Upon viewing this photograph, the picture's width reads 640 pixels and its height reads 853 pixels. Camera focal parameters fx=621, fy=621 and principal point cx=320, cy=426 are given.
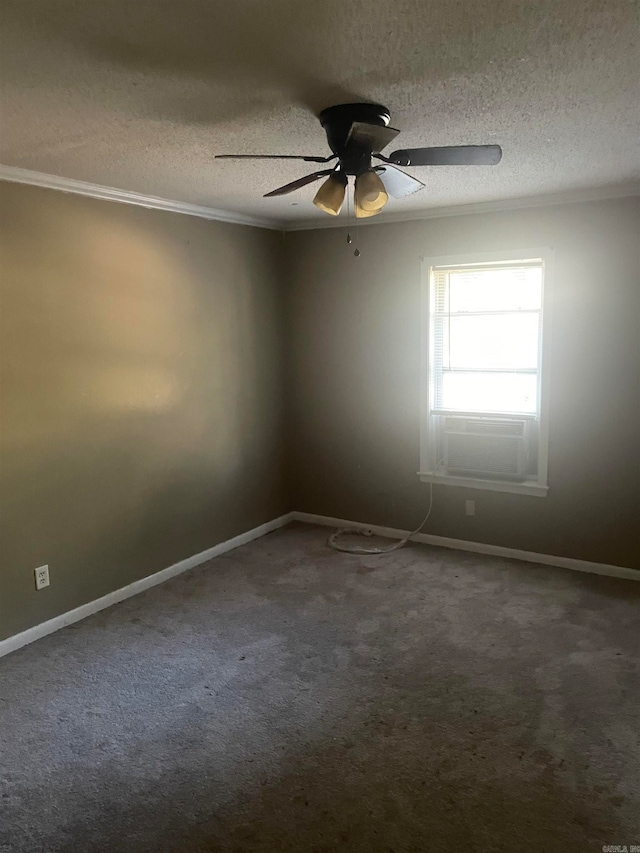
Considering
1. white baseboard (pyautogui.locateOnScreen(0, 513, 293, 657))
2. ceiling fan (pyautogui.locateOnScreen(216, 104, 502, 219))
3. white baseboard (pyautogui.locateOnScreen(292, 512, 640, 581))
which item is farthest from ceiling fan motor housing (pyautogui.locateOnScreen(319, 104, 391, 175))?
white baseboard (pyautogui.locateOnScreen(292, 512, 640, 581))

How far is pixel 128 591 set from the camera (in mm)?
3775

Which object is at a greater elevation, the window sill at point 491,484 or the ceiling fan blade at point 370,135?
the ceiling fan blade at point 370,135

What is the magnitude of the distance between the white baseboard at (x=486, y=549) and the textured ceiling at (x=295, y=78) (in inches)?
95.0

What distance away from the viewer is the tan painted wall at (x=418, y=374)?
381 cm

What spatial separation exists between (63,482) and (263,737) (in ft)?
5.73

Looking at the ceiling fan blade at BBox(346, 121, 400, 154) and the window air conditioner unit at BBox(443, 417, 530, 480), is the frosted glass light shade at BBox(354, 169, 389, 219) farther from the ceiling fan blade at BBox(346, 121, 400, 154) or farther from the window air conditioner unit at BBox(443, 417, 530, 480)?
the window air conditioner unit at BBox(443, 417, 530, 480)

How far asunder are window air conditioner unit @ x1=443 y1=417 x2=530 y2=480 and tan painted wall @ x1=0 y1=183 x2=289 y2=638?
1.45 metres

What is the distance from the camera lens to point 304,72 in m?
1.86

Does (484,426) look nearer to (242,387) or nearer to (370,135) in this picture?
(242,387)

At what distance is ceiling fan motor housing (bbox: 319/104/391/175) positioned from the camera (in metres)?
2.15

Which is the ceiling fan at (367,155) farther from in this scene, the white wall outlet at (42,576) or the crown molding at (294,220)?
the white wall outlet at (42,576)

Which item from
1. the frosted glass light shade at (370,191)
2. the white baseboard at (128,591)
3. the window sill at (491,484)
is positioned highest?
the frosted glass light shade at (370,191)

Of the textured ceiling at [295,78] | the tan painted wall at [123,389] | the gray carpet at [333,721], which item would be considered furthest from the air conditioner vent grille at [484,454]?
the textured ceiling at [295,78]

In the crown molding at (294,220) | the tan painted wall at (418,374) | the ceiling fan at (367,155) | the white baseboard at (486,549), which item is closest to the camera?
the ceiling fan at (367,155)
